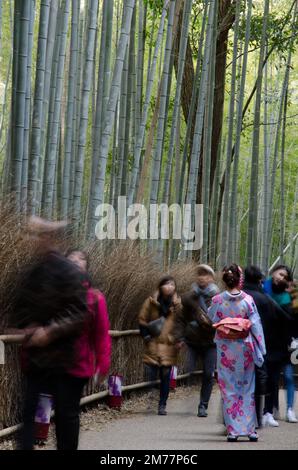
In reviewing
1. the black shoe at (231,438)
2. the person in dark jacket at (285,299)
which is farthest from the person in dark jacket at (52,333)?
the person in dark jacket at (285,299)

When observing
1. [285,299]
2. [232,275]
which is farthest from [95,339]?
[285,299]

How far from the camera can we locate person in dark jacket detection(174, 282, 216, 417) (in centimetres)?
1011

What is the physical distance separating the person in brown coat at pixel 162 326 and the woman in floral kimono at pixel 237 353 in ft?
5.67

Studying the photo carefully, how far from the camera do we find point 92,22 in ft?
34.0

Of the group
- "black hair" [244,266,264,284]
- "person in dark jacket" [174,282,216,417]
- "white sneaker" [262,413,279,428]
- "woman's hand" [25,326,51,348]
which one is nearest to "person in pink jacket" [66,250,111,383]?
"woman's hand" [25,326,51,348]

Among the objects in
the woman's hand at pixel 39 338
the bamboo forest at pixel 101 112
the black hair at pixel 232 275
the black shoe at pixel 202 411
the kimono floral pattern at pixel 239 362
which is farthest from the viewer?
the black shoe at pixel 202 411

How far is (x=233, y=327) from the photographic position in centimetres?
860

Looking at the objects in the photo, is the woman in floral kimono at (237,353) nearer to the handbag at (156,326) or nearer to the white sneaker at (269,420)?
the white sneaker at (269,420)

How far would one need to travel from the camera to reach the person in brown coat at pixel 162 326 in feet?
34.6

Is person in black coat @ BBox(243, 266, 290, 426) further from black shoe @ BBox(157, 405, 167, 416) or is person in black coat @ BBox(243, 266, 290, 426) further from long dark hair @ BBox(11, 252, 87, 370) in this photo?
long dark hair @ BBox(11, 252, 87, 370)

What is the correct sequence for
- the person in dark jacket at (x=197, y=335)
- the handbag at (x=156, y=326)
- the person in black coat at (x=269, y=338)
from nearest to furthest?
the person in black coat at (x=269, y=338) → the person in dark jacket at (x=197, y=335) → the handbag at (x=156, y=326)

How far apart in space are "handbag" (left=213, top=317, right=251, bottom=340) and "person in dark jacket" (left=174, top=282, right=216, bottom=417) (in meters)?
1.26

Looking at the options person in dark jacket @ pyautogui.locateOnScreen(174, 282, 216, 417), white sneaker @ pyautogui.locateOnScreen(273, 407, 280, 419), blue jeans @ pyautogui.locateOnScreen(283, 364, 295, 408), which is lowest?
white sneaker @ pyautogui.locateOnScreen(273, 407, 280, 419)

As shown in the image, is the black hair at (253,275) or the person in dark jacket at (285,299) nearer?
the black hair at (253,275)
